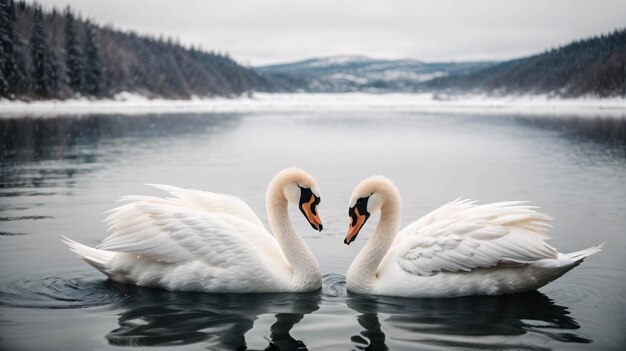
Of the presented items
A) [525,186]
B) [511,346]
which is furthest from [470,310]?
[525,186]

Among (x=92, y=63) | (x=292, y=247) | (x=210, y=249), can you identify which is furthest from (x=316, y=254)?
(x=92, y=63)

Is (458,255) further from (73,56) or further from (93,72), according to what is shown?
(93,72)

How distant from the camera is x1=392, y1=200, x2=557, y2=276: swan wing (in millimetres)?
5852

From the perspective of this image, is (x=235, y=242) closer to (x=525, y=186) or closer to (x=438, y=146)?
(x=525, y=186)

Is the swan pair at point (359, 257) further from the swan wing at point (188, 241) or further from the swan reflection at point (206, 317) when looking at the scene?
the swan reflection at point (206, 317)

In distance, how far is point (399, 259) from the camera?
6.18 meters

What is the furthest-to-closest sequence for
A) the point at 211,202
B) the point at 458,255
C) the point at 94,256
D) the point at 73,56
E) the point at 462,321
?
the point at 73,56
the point at 211,202
the point at 94,256
the point at 458,255
the point at 462,321

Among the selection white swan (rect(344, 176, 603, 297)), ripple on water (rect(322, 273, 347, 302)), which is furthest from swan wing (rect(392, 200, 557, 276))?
ripple on water (rect(322, 273, 347, 302))

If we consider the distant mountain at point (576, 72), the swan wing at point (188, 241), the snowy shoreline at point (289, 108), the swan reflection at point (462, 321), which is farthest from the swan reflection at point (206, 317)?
the distant mountain at point (576, 72)

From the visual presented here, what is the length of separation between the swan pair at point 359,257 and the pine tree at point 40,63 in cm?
5237

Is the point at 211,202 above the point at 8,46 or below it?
below

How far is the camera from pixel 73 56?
73062mm

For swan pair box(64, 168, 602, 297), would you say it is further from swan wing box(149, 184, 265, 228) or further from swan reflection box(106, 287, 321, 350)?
swan wing box(149, 184, 265, 228)

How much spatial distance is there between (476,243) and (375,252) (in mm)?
927
